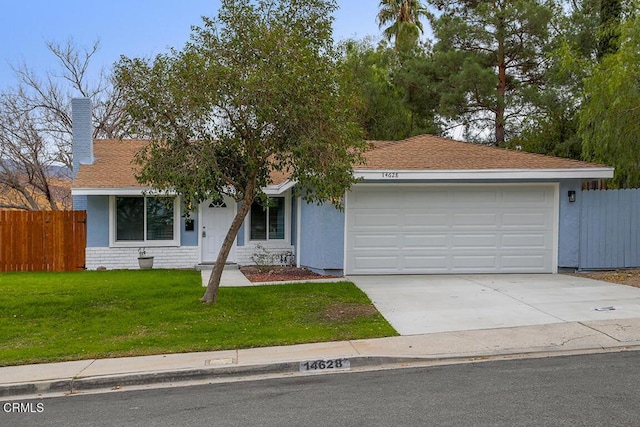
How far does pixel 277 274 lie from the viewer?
1309 cm

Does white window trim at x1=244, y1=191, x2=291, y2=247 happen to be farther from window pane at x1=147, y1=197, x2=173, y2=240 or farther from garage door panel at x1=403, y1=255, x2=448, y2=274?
garage door panel at x1=403, y1=255, x2=448, y2=274

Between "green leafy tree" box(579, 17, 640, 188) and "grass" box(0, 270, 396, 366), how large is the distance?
834cm

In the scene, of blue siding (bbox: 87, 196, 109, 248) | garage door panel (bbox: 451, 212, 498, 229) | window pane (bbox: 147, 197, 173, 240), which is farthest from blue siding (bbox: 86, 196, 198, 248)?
garage door panel (bbox: 451, 212, 498, 229)

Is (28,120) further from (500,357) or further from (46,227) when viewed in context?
(500,357)

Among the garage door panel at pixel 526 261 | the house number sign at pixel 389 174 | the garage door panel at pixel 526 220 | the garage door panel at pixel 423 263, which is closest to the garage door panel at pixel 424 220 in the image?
the garage door panel at pixel 423 263

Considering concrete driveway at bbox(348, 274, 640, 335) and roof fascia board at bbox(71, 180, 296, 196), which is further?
roof fascia board at bbox(71, 180, 296, 196)

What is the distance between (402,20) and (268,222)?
63.3ft

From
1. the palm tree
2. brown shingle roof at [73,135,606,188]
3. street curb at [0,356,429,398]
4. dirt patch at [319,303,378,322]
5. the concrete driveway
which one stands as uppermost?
the palm tree

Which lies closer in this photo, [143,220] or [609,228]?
[609,228]

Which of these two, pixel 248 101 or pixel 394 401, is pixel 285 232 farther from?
pixel 394 401

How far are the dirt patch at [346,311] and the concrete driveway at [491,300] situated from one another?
0.25 metres

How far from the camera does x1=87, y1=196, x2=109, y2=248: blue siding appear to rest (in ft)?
47.4

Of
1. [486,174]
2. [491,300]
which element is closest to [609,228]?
[486,174]

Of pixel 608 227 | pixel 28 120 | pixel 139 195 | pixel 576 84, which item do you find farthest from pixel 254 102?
pixel 28 120
